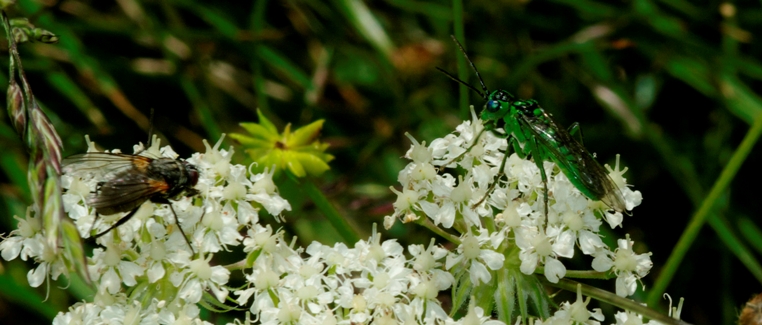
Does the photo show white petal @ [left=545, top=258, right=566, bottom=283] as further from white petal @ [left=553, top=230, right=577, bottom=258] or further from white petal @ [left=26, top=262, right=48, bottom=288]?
white petal @ [left=26, top=262, right=48, bottom=288]

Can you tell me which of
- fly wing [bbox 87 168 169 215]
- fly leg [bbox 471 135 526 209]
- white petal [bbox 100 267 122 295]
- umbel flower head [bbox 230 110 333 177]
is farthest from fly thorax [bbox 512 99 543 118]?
white petal [bbox 100 267 122 295]

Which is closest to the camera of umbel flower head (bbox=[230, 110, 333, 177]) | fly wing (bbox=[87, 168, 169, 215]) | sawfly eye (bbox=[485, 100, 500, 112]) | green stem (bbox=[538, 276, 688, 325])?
green stem (bbox=[538, 276, 688, 325])

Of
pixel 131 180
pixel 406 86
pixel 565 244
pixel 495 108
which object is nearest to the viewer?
pixel 131 180

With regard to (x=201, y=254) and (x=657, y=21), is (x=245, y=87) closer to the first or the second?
(x=657, y=21)

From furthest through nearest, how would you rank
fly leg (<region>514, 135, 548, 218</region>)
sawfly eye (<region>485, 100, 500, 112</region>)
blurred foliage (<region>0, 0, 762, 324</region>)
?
blurred foliage (<region>0, 0, 762, 324</region>)
sawfly eye (<region>485, 100, 500, 112</region>)
fly leg (<region>514, 135, 548, 218</region>)

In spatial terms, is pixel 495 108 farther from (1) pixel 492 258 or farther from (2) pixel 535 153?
(1) pixel 492 258

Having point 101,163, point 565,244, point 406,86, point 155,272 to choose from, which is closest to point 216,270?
point 155,272

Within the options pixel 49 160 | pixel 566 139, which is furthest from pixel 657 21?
pixel 49 160
